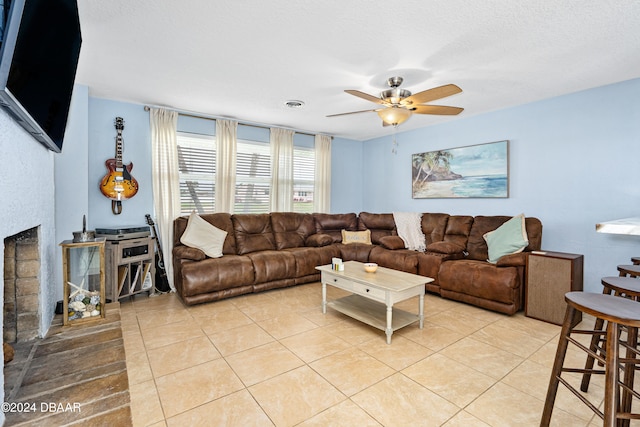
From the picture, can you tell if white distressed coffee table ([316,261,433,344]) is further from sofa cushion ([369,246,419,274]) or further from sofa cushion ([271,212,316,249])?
sofa cushion ([271,212,316,249])

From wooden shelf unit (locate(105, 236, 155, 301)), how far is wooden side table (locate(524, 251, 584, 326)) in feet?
14.1

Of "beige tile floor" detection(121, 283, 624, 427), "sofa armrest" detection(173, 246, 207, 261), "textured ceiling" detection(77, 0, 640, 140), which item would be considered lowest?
"beige tile floor" detection(121, 283, 624, 427)

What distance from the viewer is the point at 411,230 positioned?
462 cm

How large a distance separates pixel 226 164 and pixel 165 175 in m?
0.84

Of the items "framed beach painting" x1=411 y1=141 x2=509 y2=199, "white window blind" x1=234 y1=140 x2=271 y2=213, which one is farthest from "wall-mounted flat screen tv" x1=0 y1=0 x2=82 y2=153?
"framed beach painting" x1=411 y1=141 x2=509 y2=199

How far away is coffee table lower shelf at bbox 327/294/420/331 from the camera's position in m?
2.60

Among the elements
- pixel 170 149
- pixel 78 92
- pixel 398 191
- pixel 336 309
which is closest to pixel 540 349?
pixel 336 309

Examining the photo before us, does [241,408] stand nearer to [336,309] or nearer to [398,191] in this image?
[336,309]

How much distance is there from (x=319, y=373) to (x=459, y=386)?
0.91 meters

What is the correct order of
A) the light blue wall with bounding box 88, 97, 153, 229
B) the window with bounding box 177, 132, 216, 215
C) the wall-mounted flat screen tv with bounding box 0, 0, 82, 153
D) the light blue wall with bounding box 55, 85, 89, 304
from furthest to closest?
the window with bounding box 177, 132, 216, 215, the light blue wall with bounding box 88, 97, 153, 229, the light blue wall with bounding box 55, 85, 89, 304, the wall-mounted flat screen tv with bounding box 0, 0, 82, 153

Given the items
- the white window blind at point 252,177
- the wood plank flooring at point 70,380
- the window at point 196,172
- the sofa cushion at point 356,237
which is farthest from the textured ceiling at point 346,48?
the wood plank flooring at point 70,380

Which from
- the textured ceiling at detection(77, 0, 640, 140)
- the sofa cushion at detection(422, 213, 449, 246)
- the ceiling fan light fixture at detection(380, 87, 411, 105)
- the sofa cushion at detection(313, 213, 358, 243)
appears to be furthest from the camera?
the sofa cushion at detection(313, 213, 358, 243)

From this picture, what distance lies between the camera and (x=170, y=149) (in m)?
4.00

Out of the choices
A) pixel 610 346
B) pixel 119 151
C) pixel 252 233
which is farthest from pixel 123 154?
pixel 610 346
